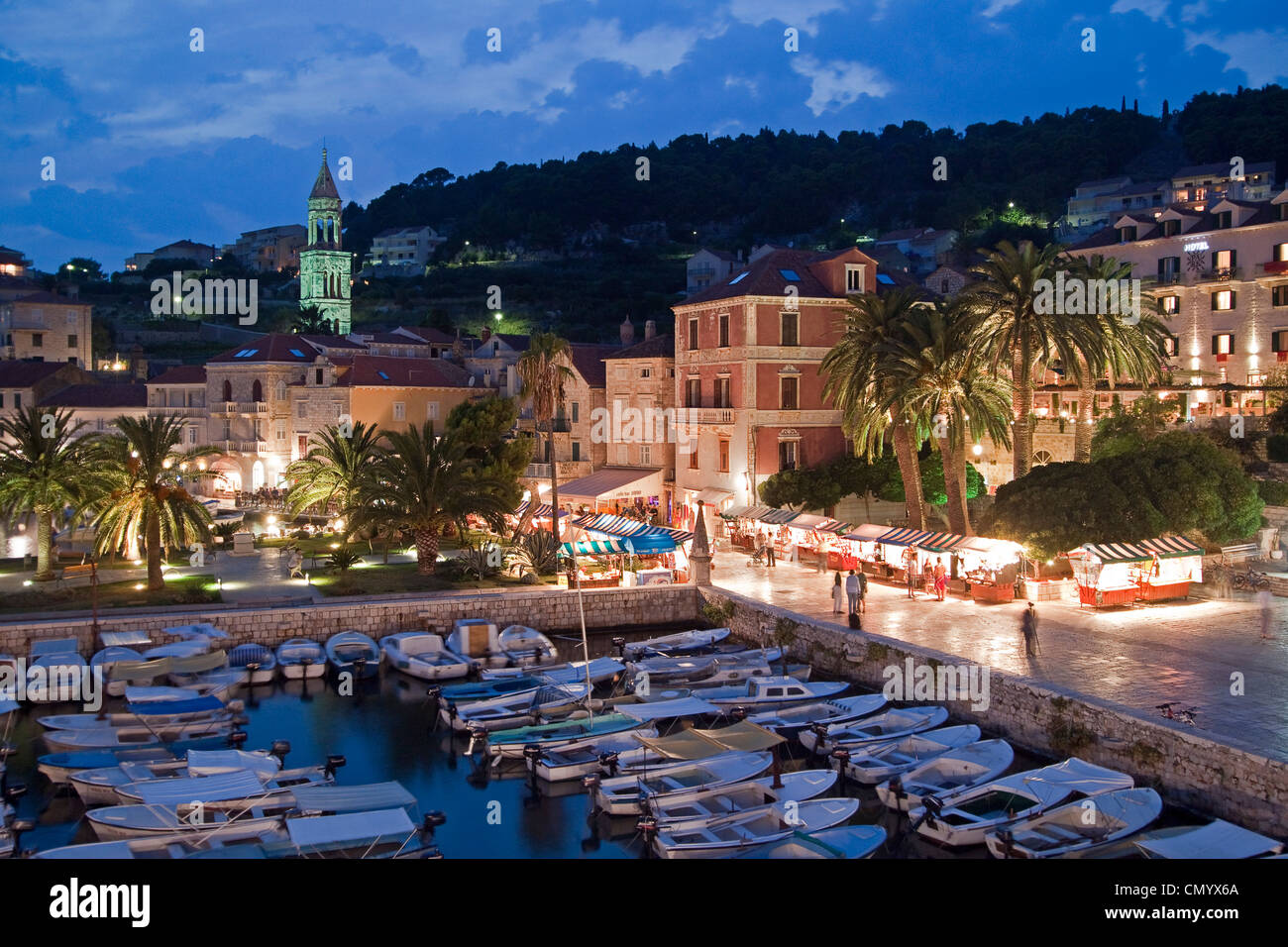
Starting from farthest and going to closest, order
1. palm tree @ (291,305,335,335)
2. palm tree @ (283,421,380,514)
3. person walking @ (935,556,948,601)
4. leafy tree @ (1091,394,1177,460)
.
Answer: palm tree @ (291,305,335,335)
palm tree @ (283,421,380,514)
leafy tree @ (1091,394,1177,460)
person walking @ (935,556,948,601)

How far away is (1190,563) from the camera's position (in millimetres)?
31594

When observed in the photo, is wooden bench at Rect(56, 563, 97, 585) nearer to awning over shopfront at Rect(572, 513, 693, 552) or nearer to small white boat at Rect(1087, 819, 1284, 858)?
awning over shopfront at Rect(572, 513, 693, 552)

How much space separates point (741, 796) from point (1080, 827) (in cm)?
597

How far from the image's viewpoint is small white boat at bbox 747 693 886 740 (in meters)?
25.3

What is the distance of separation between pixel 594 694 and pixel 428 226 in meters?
137

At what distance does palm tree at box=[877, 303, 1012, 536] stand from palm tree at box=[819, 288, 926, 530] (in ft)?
2.21

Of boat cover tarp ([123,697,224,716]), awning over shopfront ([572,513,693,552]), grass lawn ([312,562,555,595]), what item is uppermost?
awning over shopfront ([572,513,693,552])

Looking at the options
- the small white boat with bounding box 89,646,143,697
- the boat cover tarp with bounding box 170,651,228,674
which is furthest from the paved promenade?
the small white boat with bounding box 89,646,143,697

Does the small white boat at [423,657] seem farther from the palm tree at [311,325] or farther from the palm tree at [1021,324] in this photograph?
the palm tree at [311,325]

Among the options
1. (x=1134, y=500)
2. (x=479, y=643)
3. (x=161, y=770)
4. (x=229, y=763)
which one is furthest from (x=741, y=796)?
(x=1134, y=500)

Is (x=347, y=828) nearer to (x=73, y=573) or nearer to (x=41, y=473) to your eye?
(x=41, y=473)

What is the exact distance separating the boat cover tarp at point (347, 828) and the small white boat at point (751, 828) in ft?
14.3

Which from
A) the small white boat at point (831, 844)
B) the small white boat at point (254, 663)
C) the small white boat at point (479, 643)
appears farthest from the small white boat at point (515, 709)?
the small white boat at point (831, 844)
